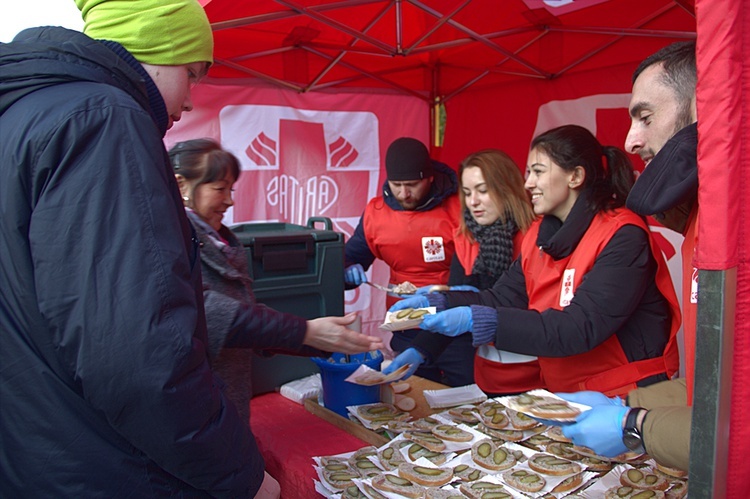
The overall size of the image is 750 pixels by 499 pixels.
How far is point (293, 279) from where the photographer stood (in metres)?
2.68

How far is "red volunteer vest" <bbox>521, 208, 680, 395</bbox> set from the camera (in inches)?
86.1

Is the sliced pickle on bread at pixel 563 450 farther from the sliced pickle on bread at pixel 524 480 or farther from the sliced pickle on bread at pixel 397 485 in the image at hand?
the sliced pickle on bread at pixel 397 485

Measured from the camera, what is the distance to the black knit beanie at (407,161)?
3.75 m

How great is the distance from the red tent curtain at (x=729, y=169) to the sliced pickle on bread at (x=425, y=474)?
0.80 meters

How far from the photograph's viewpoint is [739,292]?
0.92 m

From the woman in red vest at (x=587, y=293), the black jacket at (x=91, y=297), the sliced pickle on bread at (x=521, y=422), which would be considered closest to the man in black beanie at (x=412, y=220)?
the woman in red vest at (x=587, y=293)

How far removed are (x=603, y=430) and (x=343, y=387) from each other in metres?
1.08

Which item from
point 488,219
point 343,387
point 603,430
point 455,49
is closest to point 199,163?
point 343,387

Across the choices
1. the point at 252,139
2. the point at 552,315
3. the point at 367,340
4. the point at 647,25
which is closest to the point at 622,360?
the point at 552,315

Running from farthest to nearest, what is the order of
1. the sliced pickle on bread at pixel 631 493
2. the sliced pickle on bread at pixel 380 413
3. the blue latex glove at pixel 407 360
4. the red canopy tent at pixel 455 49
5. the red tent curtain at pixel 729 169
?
the red canopy tent at pixel 455 49, the blue latex glove at pixel 407 360, the sliced pickle on bread at pixel 380 413, the sliced pickle on bread at pixel 631 493, the red tent curtain at pixel 729 169

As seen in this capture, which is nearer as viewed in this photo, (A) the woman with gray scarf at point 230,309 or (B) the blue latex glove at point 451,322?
(A) the woman with gray scarf at point 230,309

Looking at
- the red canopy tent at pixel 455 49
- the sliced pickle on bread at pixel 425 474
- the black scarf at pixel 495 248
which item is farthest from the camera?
the red canopy tent at pixel 455 49

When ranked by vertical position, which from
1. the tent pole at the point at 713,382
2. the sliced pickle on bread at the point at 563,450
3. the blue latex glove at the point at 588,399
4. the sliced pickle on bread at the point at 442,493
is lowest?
the sliced pickle on bread at the point at 442,493

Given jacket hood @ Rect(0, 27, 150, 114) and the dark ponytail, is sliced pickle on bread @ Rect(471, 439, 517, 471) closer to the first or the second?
the dark ponytail
